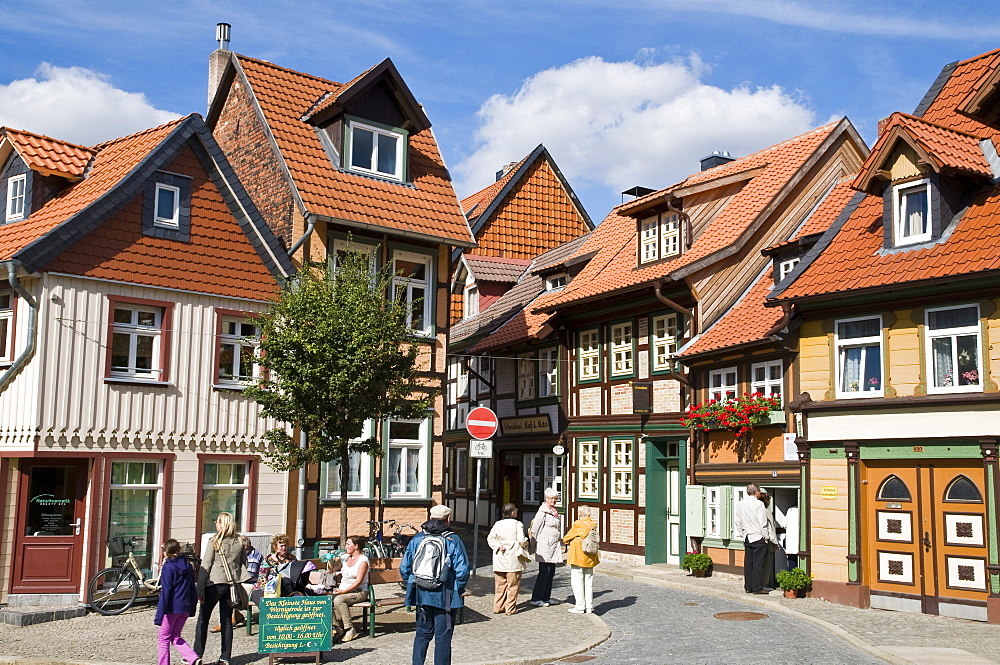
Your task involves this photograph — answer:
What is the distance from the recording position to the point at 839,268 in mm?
18031

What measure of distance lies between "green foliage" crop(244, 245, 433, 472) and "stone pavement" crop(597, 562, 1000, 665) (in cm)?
663

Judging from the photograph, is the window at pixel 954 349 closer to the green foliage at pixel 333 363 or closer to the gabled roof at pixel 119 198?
the green foliage at pixel 333 363

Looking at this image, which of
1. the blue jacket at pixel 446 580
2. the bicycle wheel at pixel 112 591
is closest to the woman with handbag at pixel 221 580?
the blue jacket at pixel 446 580

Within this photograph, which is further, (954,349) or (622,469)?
(622,469)

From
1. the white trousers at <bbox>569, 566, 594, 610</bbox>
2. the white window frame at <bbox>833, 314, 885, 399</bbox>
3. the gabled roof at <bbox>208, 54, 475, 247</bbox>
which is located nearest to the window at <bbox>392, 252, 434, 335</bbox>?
the gabled roof at <bbox>208, 54, 475, 247</bbox>

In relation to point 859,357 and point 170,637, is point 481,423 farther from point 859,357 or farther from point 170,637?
point 859,357

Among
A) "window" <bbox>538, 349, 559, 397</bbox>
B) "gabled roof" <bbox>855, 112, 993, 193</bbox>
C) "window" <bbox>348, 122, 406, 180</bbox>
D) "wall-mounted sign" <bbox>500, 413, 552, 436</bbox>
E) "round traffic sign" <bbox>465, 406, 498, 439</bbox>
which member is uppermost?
"window" <bbox>348, 122, 406, 180</bbox>

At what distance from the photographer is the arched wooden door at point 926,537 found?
1616cm

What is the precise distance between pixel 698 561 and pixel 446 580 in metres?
11.9

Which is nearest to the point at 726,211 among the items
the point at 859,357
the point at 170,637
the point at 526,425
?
the point at 859,357

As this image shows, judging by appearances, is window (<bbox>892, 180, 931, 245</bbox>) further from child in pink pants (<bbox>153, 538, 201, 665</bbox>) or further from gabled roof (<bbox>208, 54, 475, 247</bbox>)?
child in pink pants (<bbox>153, 538, 201, 665</bbox>)

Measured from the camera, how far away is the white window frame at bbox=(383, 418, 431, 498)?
21797 mm

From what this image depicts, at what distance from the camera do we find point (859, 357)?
1770 cm

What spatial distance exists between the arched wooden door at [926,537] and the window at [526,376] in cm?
1312
